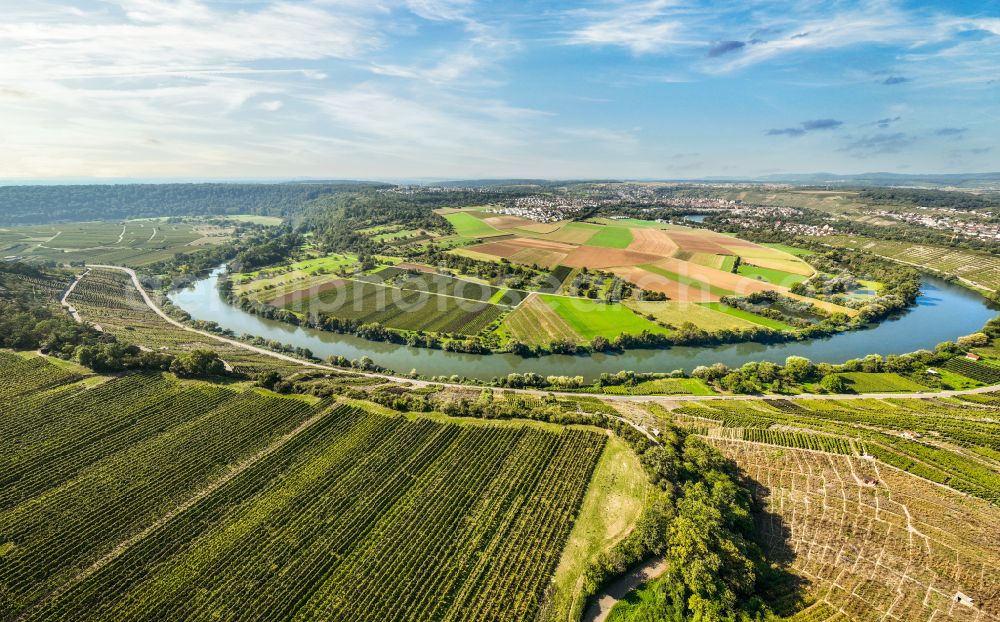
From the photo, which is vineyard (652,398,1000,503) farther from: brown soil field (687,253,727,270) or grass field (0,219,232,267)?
grass field (0,219,232,267)

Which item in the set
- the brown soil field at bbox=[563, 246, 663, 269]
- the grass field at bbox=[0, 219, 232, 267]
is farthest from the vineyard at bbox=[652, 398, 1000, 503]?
the grass field at bbox=[0, 219, 232, 267]

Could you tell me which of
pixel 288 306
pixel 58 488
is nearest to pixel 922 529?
pixel 58 488

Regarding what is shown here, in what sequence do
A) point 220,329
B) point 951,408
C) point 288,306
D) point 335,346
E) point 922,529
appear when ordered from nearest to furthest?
1. point 922,529
2. point 951,408
3. point 335,346
4. point 220,329
5. point 288,306

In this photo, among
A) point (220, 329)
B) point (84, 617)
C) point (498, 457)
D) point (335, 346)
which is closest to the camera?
point (84, 617)

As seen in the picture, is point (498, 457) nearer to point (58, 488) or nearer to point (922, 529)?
point (922, 529)

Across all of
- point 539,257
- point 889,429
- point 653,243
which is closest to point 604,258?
point 539,257

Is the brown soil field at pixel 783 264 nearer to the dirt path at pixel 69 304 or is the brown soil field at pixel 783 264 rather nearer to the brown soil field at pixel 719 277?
the brown soil field at pixel 719 277

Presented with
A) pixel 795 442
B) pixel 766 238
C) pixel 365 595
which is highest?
pixel 766 238
